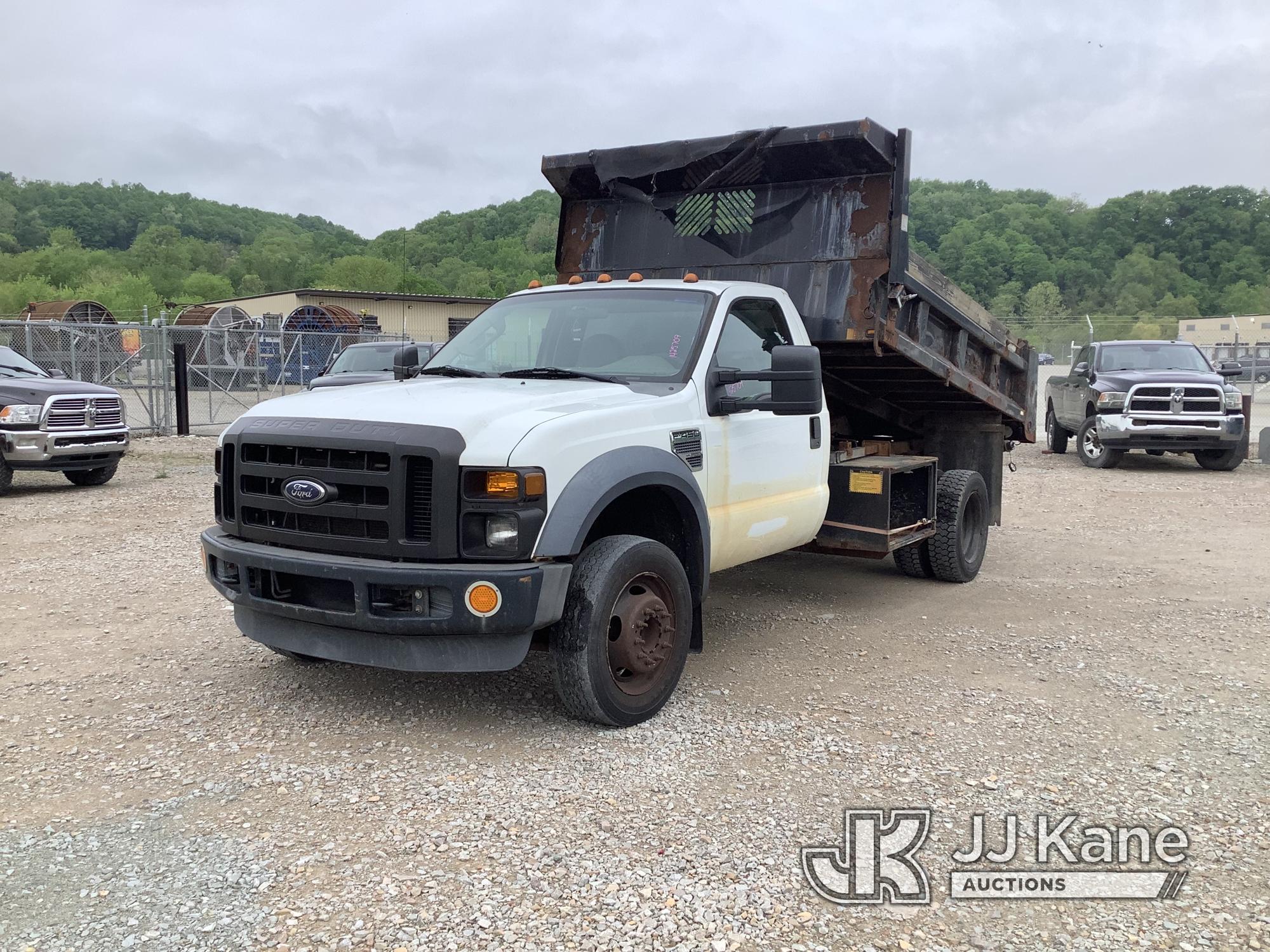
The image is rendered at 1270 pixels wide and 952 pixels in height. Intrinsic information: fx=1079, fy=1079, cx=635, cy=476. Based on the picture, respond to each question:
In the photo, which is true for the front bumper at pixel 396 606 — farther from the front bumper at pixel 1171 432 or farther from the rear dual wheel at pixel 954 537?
the front bumper at pixel 1171 432

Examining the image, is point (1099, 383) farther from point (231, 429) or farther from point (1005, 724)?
point (231, 429)

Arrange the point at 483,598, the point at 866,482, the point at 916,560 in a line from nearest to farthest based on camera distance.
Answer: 1. the point at 483,598
2. the point at 866,482
3. the point at 916,560

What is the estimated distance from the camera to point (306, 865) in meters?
3.44

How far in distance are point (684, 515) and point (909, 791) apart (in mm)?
1642

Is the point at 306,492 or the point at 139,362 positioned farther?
the point at 139,362

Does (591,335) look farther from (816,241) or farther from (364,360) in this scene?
(364,360)

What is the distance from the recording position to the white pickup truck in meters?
4.26

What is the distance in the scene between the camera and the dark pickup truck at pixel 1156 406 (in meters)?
15.1

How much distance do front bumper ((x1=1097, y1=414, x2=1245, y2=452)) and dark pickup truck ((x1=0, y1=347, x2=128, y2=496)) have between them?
13190 millimetres

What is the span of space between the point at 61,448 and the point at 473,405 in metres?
9.39

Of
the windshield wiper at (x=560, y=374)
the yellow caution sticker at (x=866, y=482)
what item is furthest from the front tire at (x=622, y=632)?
the yellow caution sticker at (x=866, y=482)

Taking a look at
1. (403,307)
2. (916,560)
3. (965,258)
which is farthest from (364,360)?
(965,258)

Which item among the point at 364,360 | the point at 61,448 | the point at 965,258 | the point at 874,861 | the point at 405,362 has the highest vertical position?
the point at 965,258

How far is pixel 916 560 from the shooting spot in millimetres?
7898
